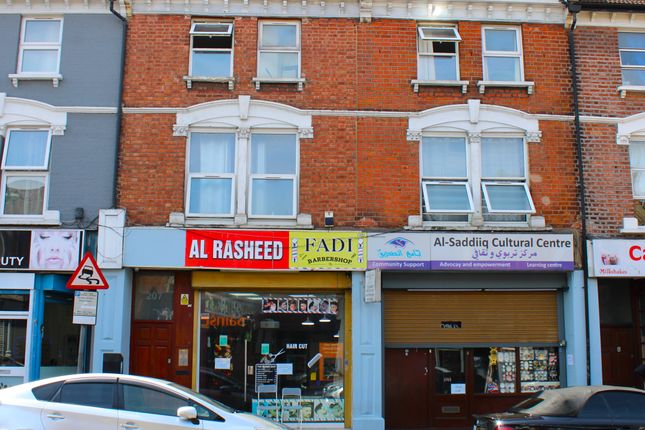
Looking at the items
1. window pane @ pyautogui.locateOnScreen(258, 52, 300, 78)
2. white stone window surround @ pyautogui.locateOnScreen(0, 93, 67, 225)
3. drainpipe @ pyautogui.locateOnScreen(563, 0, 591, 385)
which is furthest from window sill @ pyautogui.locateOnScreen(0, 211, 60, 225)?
drainpipe @ pyautogui.locateOnScreen(563, 0, 591, 385)

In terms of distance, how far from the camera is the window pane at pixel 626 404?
30.9ft

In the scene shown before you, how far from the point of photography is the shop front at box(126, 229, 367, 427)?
42.7 feet

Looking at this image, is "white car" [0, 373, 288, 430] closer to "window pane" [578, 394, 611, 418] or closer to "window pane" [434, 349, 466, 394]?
"window pane" [578, 394, 611, 418]

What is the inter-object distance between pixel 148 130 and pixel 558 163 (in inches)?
339

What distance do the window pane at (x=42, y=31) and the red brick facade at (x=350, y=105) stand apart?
1635mm

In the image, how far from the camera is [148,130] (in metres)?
13.6

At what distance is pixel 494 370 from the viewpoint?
1370 cm

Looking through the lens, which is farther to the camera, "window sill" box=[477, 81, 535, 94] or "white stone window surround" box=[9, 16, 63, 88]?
"window sill" box=[477, 81, 535, 94]

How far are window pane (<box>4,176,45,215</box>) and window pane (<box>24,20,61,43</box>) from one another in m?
3.02

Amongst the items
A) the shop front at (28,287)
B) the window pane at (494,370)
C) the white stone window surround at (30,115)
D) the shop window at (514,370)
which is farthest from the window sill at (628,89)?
the white stone window surround at (30,115)

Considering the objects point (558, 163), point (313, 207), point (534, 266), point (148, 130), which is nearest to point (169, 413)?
point (313, 207)

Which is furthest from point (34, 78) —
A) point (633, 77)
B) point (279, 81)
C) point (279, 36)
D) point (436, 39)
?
point (633, 77)

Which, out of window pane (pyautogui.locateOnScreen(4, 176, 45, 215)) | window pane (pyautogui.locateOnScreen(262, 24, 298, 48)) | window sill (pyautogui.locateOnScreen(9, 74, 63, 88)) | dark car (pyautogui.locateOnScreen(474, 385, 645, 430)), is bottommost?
dark car (pyautogui.locateOnScreen(474, 385, 645, 430))

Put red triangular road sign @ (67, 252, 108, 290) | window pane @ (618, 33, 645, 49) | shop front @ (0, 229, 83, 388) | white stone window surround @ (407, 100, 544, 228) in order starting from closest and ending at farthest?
red triangular road sign @ (67, 252, 108, 290) < shop front @ (0, 229, 83, 388) < white stone window surround @ (407, 100, 544, 228) < window pane @ (618, 33, 645, 49)
